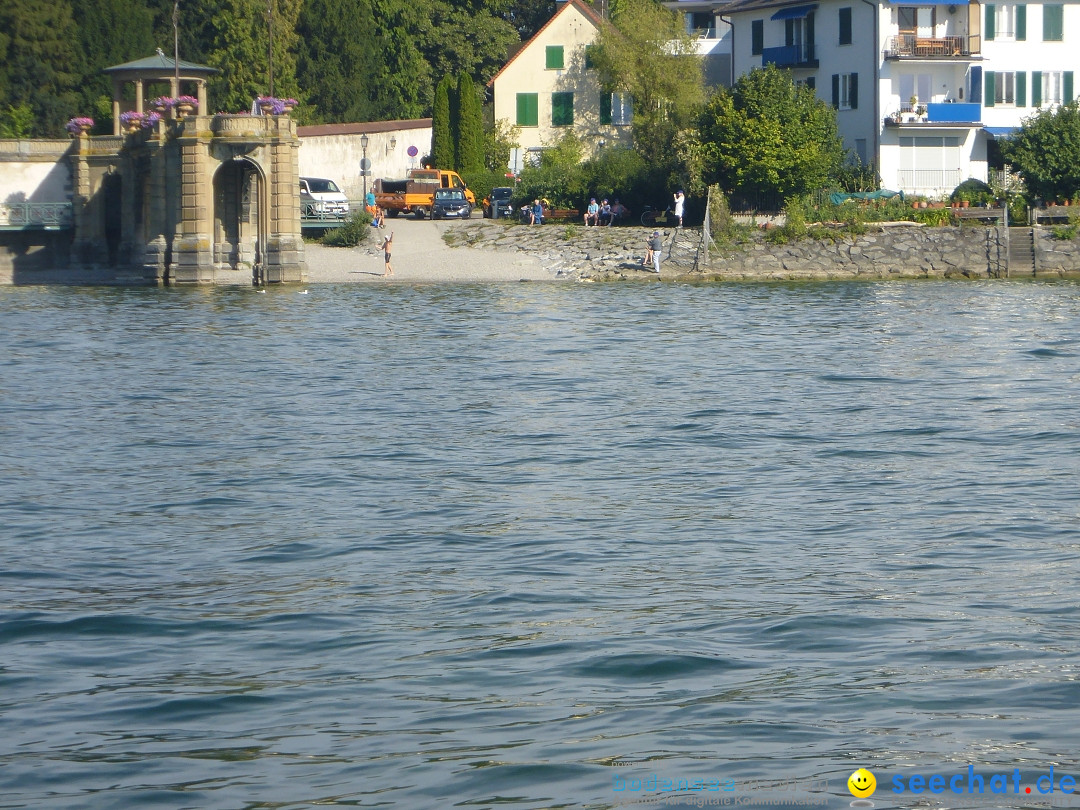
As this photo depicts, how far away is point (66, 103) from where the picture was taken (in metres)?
67.0

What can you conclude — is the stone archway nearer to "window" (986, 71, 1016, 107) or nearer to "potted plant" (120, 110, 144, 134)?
"potted plant" (120, 110, 144, 134)

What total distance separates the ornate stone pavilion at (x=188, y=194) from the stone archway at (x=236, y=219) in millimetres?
33

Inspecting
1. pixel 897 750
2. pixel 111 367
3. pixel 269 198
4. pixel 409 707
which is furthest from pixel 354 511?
pixel 269 198

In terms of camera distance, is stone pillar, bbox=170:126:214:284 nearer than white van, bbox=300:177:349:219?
Yes

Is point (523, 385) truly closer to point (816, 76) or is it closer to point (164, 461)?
point (164, 461)

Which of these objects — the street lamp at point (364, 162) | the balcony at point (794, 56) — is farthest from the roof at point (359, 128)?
the balcony at point (794, 56)

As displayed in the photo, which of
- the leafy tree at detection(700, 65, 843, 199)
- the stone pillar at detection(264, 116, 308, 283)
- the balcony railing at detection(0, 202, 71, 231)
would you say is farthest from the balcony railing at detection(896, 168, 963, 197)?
the balcony railing at detection(0, 202, 71, 231)

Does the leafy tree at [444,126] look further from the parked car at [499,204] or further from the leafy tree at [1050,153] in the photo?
the leafy tree at [1050,153]

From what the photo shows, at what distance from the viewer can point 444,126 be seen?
6494cm

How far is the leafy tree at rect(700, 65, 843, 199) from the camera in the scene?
49.8m

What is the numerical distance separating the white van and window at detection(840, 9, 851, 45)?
1931cm

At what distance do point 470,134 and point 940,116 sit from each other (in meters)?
20.3

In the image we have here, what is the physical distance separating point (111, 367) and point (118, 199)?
26533 mm

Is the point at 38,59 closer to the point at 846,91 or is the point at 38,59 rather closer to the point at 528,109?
the point at 528,109
